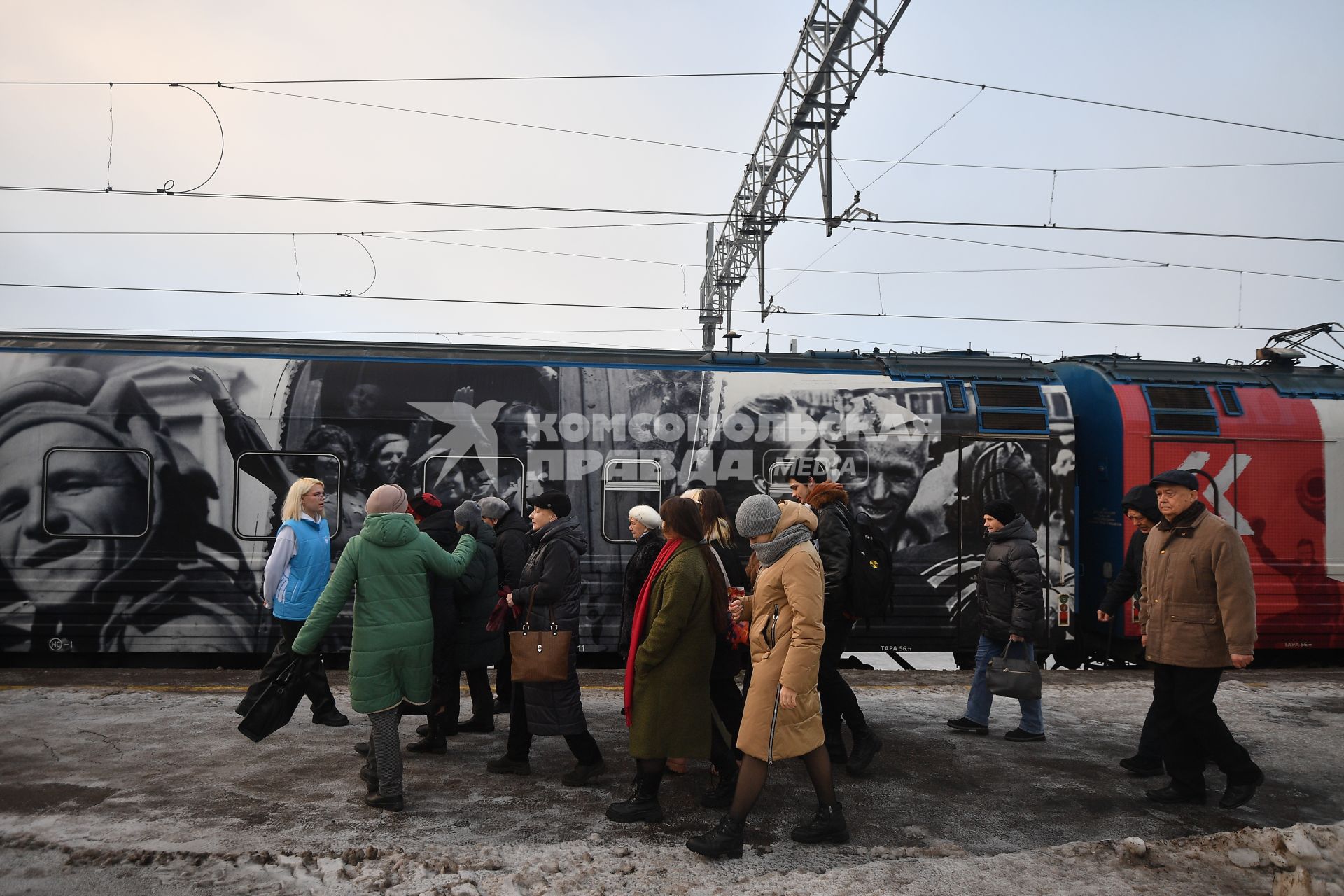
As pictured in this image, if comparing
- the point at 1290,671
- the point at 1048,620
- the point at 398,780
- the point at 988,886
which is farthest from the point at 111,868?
the point at 1290,671

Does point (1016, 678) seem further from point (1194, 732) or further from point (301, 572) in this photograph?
point (301, 572)

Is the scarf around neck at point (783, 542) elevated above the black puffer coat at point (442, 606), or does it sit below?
A: above

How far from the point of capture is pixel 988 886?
3.87m

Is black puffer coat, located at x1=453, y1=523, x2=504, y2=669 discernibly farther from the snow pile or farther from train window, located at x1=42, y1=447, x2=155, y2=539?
train window, located at x1=42, y1=447, x2=155, y2=539

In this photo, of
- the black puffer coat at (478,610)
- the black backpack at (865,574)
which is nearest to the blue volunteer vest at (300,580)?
the black puffer coat at (478,610)

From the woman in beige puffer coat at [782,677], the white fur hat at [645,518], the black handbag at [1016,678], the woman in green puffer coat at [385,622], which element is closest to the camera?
the woman in beige puffer coat at [782,677]

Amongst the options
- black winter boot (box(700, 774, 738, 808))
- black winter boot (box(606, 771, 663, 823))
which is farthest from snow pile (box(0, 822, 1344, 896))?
black winter boot (box(700, 774, 738, 808))

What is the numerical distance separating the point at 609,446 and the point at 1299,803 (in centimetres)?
575

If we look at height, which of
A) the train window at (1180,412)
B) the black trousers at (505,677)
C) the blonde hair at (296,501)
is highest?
the train window at (1180,412)

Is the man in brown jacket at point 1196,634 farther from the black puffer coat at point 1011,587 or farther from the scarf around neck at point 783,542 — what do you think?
the scarf around neck at point 783,542

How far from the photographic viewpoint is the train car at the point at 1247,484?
8828 millimetres

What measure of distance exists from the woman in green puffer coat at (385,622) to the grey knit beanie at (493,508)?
3.80 ft

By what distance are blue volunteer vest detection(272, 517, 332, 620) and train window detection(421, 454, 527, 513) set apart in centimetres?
209

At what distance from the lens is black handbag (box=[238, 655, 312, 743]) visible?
4773 mm
